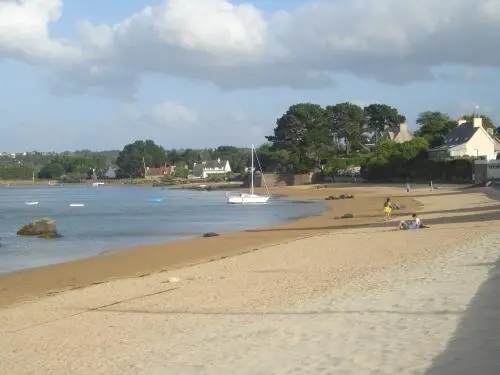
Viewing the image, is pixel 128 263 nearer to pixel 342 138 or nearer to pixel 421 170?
pixel 421 170

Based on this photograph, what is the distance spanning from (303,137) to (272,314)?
111m

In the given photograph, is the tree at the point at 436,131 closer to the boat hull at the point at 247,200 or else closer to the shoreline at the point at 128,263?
the boat hull at the point at 247,200

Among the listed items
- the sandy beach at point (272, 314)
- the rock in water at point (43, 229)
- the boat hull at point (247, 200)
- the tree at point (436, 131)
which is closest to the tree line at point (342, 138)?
the tree at point (436, 131)

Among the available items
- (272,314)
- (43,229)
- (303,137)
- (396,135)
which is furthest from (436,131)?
(272,314)

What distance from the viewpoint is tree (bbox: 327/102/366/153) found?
13362cm

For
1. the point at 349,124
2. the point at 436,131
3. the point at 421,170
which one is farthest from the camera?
the point at 349,124

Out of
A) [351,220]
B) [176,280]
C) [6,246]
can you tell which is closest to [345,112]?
[351,220]

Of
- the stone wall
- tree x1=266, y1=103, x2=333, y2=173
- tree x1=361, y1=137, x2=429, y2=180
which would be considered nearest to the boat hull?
tree x1=361, y1=137, x2=429, y2=180

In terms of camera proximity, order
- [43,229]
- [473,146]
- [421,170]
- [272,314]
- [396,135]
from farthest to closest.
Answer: [396,135] → [473,146] → [421,170] → [43,229] → [272,314]

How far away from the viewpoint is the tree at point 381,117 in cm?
14238

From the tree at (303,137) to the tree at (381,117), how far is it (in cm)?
1445

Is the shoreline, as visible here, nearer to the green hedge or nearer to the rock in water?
the rock in water

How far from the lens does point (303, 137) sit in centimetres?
12056

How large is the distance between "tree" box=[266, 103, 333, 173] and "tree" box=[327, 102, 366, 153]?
10.6ft
